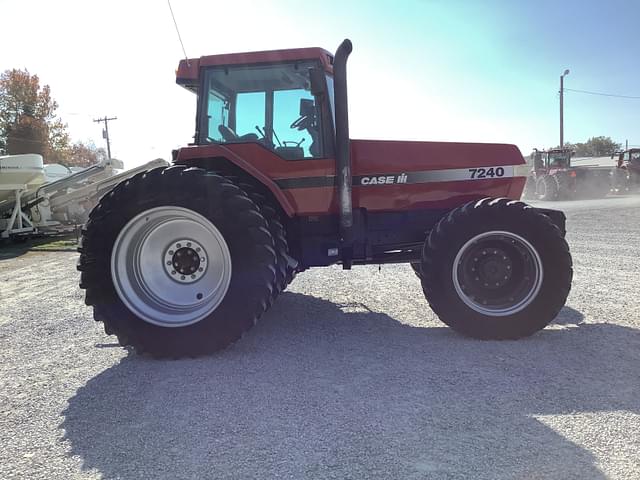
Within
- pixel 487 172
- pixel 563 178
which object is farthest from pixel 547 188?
pixel 487 172

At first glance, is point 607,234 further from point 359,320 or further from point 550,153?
point 550,153

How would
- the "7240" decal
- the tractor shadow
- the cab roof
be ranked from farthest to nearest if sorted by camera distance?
the "7240" decal < the cab roof < the tractor shadow

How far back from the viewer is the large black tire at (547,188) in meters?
21.5

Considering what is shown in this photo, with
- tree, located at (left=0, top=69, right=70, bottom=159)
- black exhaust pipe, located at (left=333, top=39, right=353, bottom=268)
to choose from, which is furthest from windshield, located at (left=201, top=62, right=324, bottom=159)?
tree, located at (left=0, top=69, right=70, bottom=159)

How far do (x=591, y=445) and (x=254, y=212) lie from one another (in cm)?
254

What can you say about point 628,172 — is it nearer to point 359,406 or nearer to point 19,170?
point 359,406

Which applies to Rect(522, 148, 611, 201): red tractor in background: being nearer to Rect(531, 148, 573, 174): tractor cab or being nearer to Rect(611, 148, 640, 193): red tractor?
Rect(531, 148, 573, 174): tractor cab

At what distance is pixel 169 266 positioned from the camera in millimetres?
3783

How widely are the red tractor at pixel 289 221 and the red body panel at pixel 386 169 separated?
12 millimetres

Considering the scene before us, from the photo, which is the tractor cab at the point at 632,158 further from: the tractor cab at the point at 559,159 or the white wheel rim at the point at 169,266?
the white wheel rim at the point at 169,266

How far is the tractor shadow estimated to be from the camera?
2135 millimetres

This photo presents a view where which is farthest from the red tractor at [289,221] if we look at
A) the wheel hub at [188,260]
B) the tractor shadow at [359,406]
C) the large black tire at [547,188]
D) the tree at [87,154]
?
the tree at [87,154]

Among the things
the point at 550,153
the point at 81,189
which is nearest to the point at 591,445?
the point at 81,189

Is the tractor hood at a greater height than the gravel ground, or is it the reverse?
the tractor hood
